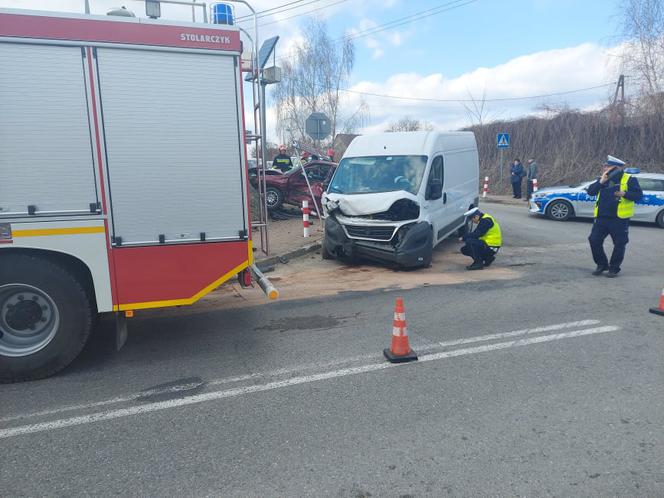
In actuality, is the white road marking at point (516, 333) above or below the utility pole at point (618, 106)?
below

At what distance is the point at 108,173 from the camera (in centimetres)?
434

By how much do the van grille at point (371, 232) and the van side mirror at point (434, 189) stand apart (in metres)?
1.04

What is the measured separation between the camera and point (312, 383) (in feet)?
13.9

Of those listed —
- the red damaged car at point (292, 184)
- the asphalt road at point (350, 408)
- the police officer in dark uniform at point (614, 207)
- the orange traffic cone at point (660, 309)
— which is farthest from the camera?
the red damaged car at point (292, 184)

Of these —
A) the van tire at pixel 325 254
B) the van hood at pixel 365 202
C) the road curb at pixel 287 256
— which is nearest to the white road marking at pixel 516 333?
the van hood at pixel 365 202

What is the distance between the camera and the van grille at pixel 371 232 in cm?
856

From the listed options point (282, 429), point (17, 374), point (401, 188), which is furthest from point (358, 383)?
point (401, 188)

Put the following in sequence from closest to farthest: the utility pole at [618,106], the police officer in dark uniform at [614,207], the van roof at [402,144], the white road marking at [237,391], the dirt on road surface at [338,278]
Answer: the white road marking at [237,391] → the dirt on road surface at [338,278] → the police officer in dark uniform at [614,207] → the van roof at [402,144] → the utility pole at [618,106]

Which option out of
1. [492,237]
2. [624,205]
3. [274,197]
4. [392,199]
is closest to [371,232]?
[392,199]

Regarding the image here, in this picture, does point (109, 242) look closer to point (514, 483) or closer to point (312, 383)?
point (312, 383)

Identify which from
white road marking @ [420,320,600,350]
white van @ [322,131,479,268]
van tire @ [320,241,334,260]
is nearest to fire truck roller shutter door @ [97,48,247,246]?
white road marking @ [420,320,600,350]

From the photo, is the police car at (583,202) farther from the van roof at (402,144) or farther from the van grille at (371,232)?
the van grille at (371,232)

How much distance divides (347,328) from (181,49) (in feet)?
11.1

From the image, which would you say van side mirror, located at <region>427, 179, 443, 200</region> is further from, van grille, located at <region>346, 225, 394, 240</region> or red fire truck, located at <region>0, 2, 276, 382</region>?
red fire truck, located at <region>0, 2, 276, 382</region>
